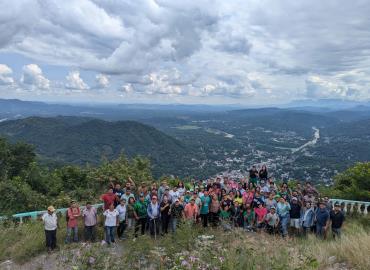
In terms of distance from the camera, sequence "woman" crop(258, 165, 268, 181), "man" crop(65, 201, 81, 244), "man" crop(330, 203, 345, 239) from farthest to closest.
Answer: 1. "woman" crop(258, 165, 268, 181)
2. "man" crop(330, 203, 345, 239)
3. "man" crop(65, 201, 81, 244)

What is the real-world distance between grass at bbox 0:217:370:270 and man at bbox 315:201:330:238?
2.27 m

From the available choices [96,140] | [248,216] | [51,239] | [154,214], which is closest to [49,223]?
[51,239]

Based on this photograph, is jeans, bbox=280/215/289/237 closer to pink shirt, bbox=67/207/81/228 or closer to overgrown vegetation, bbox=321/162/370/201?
pink shirt, bbox=67/207/81/228

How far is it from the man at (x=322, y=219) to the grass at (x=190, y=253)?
2.27 meters

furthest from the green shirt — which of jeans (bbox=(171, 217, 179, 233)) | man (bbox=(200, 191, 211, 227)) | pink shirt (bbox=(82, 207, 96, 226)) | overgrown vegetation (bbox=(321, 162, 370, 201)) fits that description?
overgrown vegetation (bbox=(321, 162, 370, 201))

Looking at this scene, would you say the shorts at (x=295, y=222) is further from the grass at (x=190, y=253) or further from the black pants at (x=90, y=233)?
the black pants at (x=90, y=233)

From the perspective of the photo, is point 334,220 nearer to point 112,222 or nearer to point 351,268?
point 351,268

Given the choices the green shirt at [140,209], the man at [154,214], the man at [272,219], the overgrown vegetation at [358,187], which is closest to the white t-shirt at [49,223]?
the green shirt at [140,209]

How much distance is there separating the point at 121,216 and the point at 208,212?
2.42m

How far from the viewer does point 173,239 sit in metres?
6.89

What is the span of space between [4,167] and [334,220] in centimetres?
1976

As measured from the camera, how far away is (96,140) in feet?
443

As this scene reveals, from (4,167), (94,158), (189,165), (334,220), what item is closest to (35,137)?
(94,158)

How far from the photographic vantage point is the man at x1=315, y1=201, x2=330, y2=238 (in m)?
8.98
